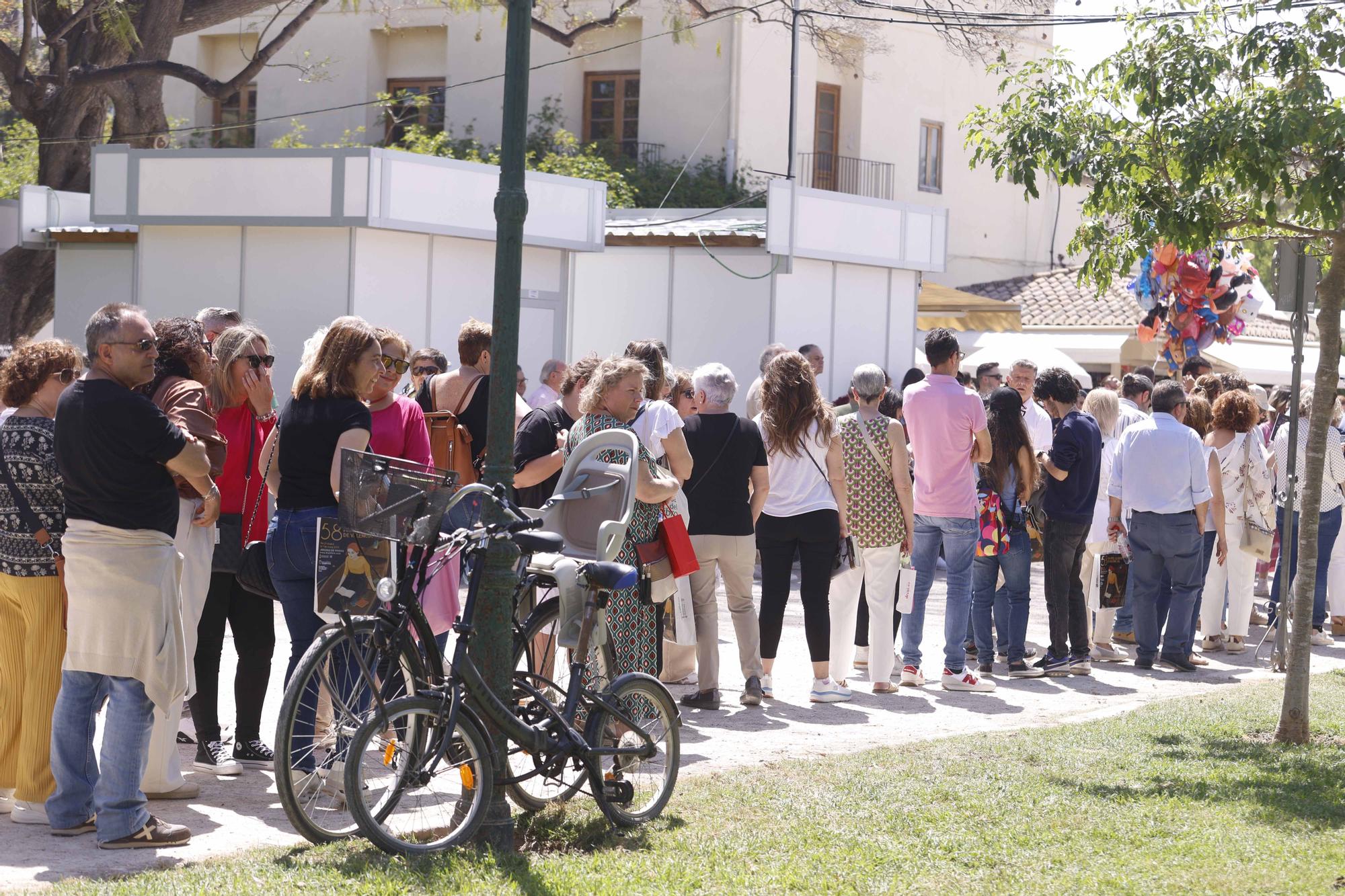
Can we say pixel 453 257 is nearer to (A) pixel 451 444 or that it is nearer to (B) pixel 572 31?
(B) pixel 572 31

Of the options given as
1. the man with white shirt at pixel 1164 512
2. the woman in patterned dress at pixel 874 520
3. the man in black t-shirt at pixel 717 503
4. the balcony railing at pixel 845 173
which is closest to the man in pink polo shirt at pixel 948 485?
the woman in patterned dress at pixel 874 520

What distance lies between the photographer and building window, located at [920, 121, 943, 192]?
121 ft

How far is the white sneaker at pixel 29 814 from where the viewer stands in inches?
235

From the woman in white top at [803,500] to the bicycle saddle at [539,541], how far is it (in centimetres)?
361

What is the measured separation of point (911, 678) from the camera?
993cm

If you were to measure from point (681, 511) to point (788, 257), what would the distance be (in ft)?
35.4

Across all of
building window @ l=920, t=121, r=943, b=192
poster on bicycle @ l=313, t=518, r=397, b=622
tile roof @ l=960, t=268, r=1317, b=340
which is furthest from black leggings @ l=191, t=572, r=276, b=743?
building window @ l=920, t=121, r=943, b=192

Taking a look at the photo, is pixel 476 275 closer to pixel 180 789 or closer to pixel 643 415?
pixel 643 415

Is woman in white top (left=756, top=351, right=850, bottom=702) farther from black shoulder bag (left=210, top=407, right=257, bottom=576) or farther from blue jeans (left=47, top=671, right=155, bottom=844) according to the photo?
blue jeans (left=47, top=671, right=155, bottom=844)

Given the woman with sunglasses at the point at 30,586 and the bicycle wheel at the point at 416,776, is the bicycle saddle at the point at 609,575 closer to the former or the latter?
the bicycle wheel at the point at 416,776

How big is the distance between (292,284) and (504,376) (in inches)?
444

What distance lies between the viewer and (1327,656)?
11.7 metres

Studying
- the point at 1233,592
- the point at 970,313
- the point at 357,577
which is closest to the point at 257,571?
the point at 357,577

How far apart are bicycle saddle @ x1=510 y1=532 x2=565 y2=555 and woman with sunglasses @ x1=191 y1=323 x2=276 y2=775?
1960 mm
